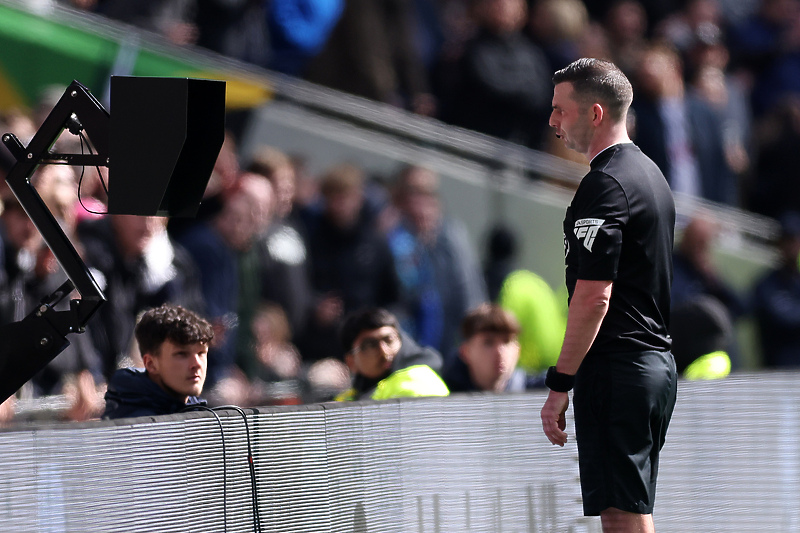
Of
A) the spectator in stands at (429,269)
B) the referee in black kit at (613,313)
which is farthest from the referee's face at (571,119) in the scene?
the spectator in stands at (429,269)

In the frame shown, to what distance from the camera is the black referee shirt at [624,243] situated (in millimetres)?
4102

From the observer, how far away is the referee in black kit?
411 cm

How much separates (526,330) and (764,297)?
2.91 m

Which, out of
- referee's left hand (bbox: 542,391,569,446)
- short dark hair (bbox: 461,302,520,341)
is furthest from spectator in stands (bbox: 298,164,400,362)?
referee's left hand (bbox: 542,391,569,446)

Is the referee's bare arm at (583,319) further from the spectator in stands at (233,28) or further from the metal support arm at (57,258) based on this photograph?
the spectator in stands at (233,28)

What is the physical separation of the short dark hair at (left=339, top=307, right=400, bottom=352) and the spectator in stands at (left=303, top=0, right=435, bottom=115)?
5059mm

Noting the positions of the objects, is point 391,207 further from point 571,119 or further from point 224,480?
point 224,480

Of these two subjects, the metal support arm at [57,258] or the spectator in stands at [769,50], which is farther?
the spectator in stands at [769,50]

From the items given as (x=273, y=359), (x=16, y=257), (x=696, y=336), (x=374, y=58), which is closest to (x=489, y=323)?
(x=696, y=336)

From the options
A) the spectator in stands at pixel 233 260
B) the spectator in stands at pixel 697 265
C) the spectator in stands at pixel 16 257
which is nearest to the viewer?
the spectator in stands at pixel 16 257

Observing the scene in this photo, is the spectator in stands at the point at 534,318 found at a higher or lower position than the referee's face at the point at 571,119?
higher

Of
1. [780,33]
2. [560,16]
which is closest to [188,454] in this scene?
[560,16]

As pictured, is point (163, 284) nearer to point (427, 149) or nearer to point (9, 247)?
point (9, 247)

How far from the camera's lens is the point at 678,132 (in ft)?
39.2
